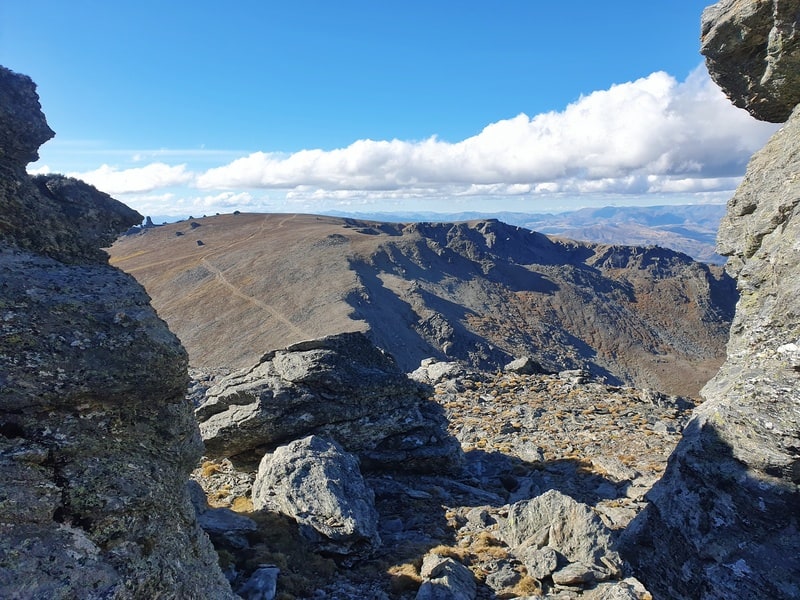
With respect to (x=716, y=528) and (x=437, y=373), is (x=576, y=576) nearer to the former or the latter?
(x=716, y=528)

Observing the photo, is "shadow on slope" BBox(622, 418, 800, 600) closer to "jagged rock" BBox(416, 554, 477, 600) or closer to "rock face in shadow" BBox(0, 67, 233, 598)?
"jagged rock" BBox(416, 554, 477, 600)

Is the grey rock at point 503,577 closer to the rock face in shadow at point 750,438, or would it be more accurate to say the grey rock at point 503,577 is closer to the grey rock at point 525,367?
the rock face in shadow at point 750,438

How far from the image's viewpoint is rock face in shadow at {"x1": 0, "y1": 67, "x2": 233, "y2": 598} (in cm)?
764

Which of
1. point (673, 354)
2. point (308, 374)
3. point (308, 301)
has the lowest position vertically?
point (673, 354)

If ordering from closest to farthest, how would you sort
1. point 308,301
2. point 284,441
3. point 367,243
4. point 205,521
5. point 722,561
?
point 722,561 → point 205,521 → point 284,441 → point 308,301 → point 367,243

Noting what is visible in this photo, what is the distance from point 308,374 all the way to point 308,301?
8016 centimetres

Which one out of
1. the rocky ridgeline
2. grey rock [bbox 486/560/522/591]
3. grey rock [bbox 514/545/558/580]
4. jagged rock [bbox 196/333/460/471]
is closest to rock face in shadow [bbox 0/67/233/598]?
the rocky ridgeline

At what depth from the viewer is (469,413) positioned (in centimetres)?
2867

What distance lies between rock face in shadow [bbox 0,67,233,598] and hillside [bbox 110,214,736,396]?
6577 cm

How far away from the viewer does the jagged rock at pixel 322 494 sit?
13.8 metres

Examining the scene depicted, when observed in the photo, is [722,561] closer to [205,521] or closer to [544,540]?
[544,540]

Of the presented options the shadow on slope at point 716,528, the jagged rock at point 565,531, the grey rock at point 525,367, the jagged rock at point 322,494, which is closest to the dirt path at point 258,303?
the grey rock at point 525,367

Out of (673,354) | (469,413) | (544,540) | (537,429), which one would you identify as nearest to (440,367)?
(469,413)

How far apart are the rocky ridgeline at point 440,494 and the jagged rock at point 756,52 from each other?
38.7 ft
